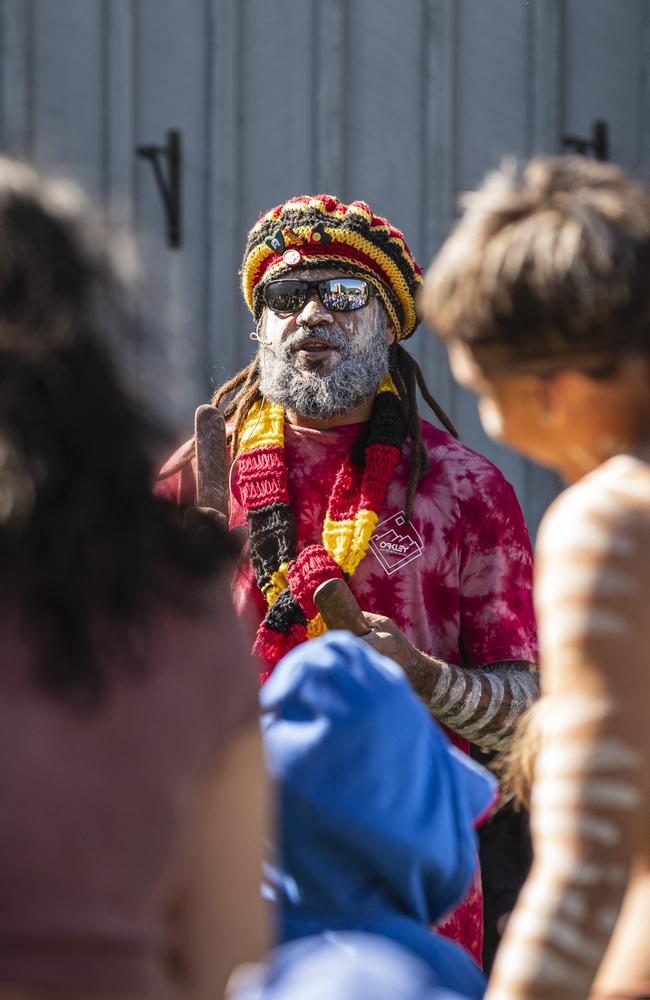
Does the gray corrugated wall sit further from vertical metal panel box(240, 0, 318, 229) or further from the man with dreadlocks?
the man with dreadlocks

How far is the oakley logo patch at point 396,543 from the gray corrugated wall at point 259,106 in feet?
7.61

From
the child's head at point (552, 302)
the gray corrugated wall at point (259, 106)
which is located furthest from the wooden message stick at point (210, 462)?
the gray corrugated wall at point (259, 106)

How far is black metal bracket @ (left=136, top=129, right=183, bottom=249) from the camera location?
5445 millimetres

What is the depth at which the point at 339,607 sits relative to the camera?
8.59 ft

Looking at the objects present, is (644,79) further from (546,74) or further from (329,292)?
(329,292)

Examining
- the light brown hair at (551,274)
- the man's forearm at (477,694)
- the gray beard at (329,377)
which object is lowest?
the man's forearm at (477,694)

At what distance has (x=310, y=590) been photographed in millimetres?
2791

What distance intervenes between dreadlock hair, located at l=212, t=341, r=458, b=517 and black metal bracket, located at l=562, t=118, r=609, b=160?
314 centimetres

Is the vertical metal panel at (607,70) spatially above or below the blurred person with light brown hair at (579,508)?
above

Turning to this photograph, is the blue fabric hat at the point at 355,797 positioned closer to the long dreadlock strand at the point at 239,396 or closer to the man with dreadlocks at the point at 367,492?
the man with dreadlocks at the point at 367,492

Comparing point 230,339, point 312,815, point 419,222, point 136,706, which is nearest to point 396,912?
point 312,815

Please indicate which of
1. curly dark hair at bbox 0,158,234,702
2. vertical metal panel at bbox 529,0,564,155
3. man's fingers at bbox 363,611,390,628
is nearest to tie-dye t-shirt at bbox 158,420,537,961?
man's fingers at bbox 363,611,390,628

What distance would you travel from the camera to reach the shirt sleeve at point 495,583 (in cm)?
281

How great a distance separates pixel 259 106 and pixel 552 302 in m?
4.40
